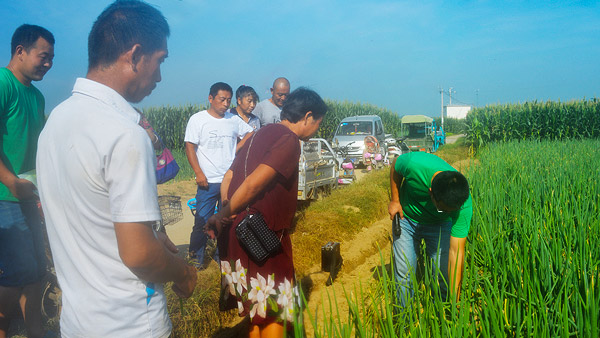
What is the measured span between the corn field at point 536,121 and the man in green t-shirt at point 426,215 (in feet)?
55.4

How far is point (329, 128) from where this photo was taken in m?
23.1

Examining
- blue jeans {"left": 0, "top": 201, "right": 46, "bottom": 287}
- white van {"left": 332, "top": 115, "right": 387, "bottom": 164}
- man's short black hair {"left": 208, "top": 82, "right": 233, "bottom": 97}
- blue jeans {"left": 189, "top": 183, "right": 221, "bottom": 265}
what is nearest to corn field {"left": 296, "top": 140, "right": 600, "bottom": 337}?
blue jeans {"left": 189, "top": 183, "right": 221, "bottom": 265}

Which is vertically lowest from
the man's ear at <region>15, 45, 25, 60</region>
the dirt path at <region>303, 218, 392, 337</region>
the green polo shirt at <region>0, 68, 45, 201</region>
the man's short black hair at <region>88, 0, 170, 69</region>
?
the dirt path at <region>303, 218, 392, 337</region>

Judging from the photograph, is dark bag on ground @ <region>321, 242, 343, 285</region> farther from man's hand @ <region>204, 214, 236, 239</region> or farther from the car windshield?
the car windshield

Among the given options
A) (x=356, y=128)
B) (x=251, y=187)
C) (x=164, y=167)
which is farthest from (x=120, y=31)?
(x=356, y=128)

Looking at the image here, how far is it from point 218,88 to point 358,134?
37.0 ft

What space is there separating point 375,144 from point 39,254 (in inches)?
453

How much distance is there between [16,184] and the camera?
6.86 feet

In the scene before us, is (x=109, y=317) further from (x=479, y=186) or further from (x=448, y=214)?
(x=479, y=186)

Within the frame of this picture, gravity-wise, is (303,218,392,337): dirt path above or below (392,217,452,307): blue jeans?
below

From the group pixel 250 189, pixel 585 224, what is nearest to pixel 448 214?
pixel 585 224

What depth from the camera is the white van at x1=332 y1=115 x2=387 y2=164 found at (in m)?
14.4

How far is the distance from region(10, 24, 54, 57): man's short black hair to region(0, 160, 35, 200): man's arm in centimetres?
71

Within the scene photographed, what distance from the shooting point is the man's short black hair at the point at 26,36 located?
7.56 feet
